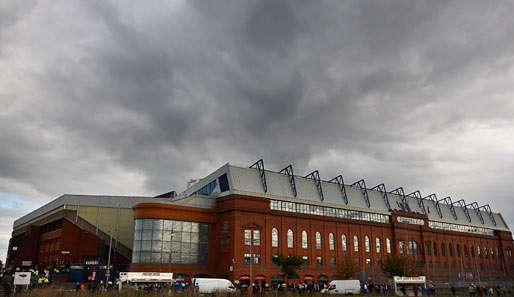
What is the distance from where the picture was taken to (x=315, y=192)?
9456cm

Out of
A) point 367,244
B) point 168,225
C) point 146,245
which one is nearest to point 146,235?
point 146,245

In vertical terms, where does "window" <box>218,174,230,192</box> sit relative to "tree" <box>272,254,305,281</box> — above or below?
above

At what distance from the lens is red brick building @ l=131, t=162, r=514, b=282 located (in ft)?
245

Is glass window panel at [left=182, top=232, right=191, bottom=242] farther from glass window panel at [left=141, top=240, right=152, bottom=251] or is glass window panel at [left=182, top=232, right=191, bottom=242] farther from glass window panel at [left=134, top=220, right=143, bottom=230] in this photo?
glass window panel at [left=134, top=220, right=143, bottom=230]

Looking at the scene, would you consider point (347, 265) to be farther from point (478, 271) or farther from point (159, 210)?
point (478, 271)

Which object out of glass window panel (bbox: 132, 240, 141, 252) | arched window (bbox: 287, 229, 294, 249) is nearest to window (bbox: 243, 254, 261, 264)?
arched window (bbox: 287, 229, 294, 249)

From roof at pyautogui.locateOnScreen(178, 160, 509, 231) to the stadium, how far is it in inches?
10.5

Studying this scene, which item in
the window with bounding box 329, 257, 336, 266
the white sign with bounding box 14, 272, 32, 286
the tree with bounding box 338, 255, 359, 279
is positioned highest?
the window with bounding box 329, 257, 336, 266

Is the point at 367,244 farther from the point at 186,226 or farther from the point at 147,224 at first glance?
the point at 147,224

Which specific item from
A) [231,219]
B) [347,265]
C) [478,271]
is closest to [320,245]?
[347,265]

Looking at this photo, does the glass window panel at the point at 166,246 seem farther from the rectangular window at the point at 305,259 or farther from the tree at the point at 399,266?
the tree at the point at 399,266

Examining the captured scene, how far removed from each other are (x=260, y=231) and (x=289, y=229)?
7580 mm

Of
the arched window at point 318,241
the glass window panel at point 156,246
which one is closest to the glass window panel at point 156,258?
the glass window panel at point 156,246

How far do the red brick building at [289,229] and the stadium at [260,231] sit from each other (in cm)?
20
